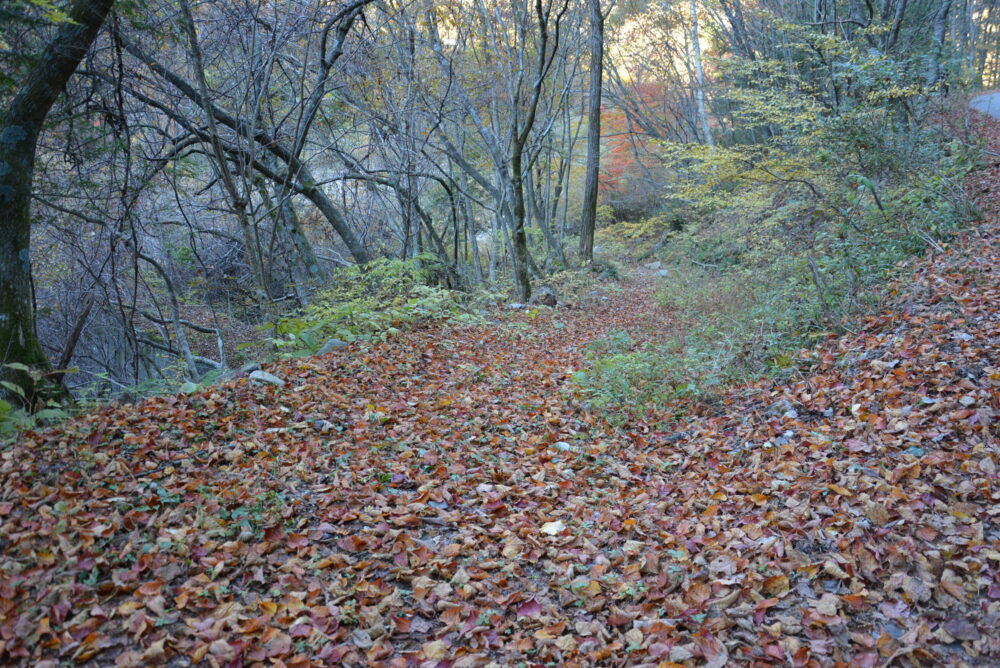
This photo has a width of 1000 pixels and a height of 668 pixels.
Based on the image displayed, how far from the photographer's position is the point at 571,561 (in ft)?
11.0

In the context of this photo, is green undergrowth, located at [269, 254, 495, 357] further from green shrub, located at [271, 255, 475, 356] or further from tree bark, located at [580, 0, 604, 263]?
tree bark, located at [580, 0, 604, 263]

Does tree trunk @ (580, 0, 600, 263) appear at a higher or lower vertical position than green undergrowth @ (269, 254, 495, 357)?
higher

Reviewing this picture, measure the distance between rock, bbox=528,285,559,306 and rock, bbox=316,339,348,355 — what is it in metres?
4.58

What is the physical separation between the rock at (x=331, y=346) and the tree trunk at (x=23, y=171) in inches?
111

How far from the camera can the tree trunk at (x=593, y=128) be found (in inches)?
503

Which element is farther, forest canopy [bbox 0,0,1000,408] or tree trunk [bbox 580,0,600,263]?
tree trunk [bbox 580,0,600,263]

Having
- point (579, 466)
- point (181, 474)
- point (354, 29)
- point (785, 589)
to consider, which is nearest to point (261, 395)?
point (181, 474)

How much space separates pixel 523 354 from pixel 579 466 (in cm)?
335

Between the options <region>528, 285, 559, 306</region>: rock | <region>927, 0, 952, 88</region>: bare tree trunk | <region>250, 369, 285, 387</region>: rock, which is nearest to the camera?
<region>250, 369, 285, 387</region>: rock

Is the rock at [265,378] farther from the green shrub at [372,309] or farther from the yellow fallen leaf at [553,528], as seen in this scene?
the yellow fallen leaf at [553,528]

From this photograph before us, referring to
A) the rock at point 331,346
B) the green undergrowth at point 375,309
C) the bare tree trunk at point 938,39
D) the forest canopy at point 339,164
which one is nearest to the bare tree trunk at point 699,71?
the forest canopy at point 339,164

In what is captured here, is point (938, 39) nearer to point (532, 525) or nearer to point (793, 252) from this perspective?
point (793, 252)

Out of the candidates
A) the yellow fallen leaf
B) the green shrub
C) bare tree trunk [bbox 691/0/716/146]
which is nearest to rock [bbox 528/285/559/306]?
the green shrub

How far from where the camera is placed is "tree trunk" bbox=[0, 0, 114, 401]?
444 cm
